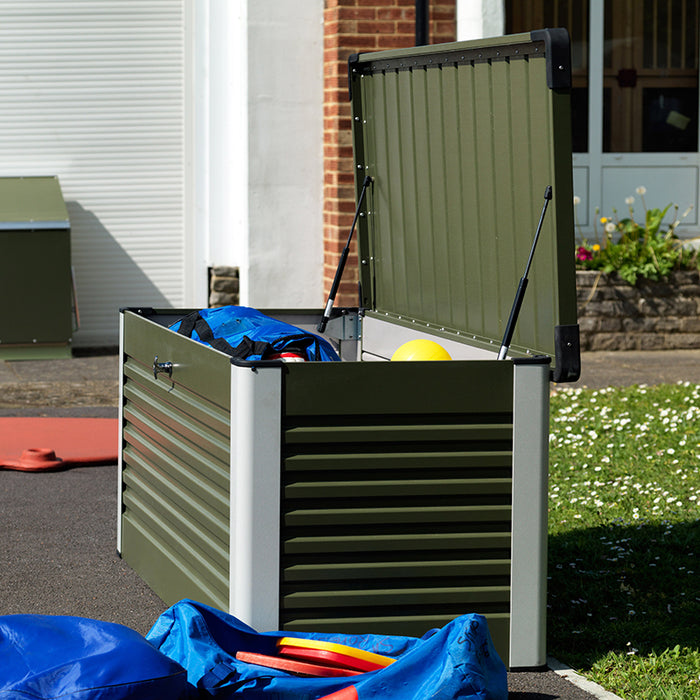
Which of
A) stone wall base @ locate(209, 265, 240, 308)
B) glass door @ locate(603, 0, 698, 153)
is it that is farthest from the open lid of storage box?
glass door @ locate(603, 0, 698, 153)

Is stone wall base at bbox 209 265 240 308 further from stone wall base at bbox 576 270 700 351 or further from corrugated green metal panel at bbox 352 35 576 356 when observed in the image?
corrugated green metal panel at bbox 352 35 576 356

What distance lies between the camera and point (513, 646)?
3.95 m

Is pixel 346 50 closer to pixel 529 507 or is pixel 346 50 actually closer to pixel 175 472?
pixel 175 472

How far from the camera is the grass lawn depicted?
4125 millimetres

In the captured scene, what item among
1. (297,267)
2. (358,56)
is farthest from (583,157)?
(358,56)

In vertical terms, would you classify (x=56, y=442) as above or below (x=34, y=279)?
below

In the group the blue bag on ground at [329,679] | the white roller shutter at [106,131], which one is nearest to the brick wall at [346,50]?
the white roller shutter at [106,131]

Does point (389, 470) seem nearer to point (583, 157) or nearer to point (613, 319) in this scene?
point (613, 319)

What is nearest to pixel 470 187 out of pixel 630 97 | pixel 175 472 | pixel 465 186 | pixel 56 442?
pixel 465 186

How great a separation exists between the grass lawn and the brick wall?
8.49 feet

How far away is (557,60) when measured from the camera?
3.72 m

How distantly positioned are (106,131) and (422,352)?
309 inches

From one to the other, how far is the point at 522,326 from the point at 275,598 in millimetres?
1256

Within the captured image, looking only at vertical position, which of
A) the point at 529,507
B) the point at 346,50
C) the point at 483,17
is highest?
the point at 483,17
